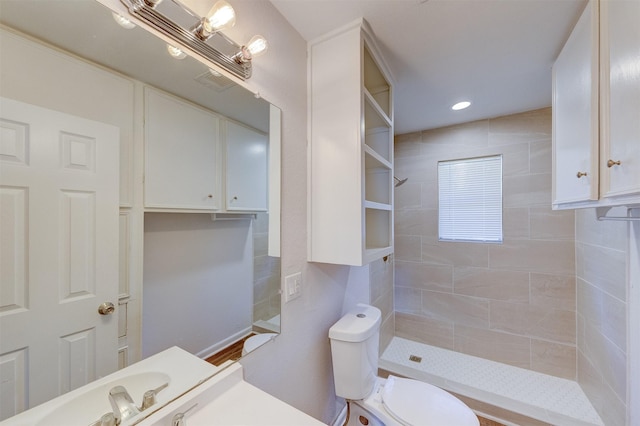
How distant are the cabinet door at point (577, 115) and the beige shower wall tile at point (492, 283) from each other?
116 centimetres

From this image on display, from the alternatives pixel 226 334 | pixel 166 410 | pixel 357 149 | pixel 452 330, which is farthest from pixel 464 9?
pixel 452 330

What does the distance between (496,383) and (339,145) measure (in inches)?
91.1

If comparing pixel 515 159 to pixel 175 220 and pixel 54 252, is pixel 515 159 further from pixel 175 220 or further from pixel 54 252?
pixel 54 252

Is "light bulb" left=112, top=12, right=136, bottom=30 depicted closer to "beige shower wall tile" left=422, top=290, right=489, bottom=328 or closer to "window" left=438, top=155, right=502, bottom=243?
"window" left=438, top=155, right=502, bottom=243

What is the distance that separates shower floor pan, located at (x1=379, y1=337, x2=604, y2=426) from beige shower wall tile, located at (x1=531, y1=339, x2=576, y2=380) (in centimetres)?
6

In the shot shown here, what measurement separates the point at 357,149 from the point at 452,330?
7.48ft

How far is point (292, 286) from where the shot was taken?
1.20m

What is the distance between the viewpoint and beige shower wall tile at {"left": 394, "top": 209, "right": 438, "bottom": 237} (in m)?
2.58

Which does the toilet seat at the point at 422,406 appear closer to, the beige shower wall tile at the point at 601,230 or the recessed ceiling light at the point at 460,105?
the beige shower wall tile at the point at 601,230

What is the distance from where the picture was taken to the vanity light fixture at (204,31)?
2.33 ft

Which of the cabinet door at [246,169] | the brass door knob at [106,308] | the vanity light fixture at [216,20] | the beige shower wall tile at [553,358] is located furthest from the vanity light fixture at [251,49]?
the beige shower wall tile at [553,358]

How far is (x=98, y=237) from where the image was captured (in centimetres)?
61

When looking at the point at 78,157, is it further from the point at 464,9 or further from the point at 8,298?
the point at 464,9

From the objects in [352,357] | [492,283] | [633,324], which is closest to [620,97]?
[633,324]
